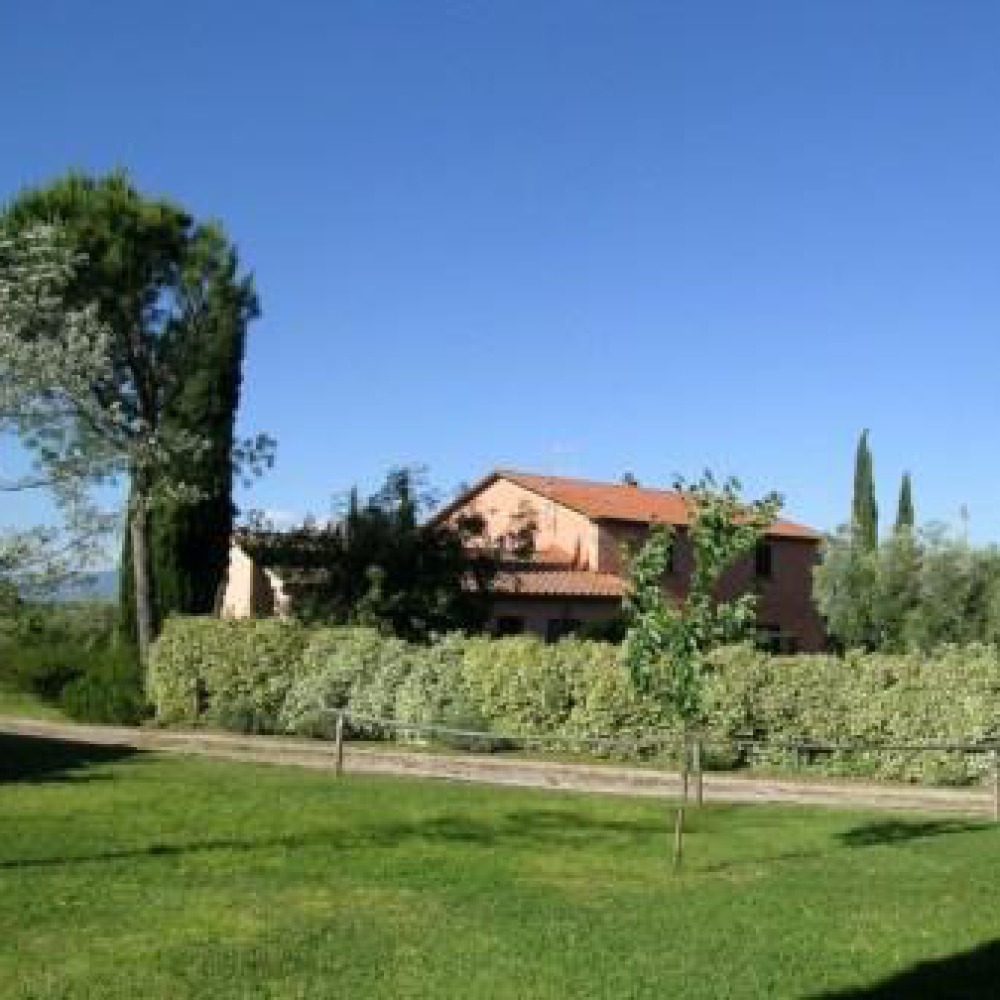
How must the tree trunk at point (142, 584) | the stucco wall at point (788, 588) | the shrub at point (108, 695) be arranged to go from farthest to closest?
the stucco wall at point (788, 588)
the tree trunk at point (142, 584)
the shrub at point (108, 695)

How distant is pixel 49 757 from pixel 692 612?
497 inches

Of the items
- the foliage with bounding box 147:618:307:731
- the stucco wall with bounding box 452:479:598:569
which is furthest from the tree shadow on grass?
the stucco wall with bounding box 452:479:598:569

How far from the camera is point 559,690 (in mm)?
26500

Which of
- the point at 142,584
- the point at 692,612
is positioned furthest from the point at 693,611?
the point at 142,584

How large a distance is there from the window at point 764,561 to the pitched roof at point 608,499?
2.01ft

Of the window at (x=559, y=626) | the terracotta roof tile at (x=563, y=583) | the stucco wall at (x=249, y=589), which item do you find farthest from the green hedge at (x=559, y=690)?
the stucco wall at (x=249, y=589)

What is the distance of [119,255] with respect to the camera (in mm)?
36219

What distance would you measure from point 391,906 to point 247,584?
136 feet

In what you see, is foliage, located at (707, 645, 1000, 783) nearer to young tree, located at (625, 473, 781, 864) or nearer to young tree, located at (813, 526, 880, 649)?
young tree, located at (625, 473, 781, 864)

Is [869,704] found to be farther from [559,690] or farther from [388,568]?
[388,568]

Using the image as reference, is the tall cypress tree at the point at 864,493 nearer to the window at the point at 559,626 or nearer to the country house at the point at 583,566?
the country house at the point at 583,566

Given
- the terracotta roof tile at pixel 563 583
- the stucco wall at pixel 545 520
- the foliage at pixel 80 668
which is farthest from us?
the stucco wall at pixel 545 520

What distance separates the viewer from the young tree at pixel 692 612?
1423 cm

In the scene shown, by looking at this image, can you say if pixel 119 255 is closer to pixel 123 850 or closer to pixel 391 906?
pixel 123 850
